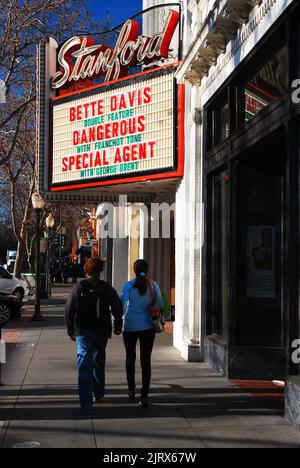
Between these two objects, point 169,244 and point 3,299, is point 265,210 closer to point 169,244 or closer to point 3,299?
point 169,244

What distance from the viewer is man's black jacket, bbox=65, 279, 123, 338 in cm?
782

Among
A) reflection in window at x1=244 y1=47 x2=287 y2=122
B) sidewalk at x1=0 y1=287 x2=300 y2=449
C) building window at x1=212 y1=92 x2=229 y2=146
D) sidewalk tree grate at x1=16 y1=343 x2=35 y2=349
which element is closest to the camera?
sidewalk at x1=0 y1=287 x2=300 y2=449

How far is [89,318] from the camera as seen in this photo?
25.4 feet

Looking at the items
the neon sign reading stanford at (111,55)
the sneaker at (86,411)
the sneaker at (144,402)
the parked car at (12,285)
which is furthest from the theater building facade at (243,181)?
the parked car at (12,285)

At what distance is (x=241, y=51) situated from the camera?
9570 mm

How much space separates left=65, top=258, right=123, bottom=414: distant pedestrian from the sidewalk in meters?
0.42

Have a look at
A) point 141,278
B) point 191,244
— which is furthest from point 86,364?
point 191,244

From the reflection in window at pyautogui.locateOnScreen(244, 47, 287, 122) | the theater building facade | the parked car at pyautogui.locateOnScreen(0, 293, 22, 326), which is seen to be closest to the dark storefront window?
the theater building facade

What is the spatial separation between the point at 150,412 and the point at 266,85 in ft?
14.1

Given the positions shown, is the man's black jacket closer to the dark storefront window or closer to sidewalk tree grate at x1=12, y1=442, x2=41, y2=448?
sidewalk tree grate at x1=12, y1=442, x2=41, y2=448

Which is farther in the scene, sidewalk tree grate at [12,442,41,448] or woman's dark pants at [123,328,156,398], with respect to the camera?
woman's dark pants at [123,328,156,398]

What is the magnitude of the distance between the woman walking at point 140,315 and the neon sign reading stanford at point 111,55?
23.4 feet

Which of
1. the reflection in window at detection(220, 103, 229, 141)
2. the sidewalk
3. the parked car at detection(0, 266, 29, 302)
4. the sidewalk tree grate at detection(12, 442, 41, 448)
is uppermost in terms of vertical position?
the reflection in window at detection(220, 103, 229, 141)
